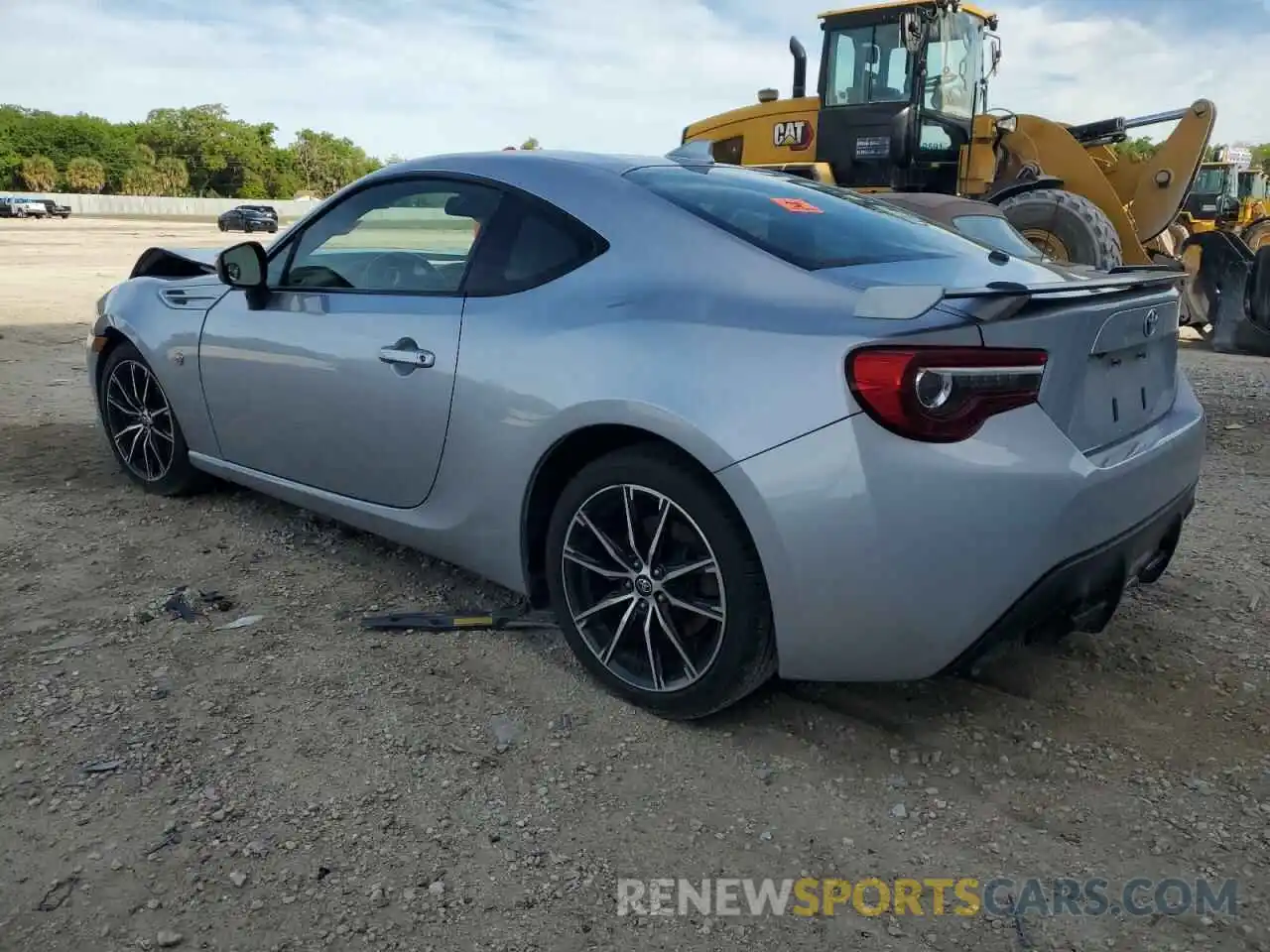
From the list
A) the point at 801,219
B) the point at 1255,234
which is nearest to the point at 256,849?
the point at 801,219

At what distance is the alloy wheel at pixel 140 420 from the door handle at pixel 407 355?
1655 millimetres

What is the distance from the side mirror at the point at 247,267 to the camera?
12.4 feet

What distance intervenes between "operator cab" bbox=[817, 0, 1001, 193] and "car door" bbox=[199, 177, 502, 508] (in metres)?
7.93

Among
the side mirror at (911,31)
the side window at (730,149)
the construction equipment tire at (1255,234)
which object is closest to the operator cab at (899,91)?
the side mirror at (911,31)

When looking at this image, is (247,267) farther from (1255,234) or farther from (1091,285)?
(1255,234)

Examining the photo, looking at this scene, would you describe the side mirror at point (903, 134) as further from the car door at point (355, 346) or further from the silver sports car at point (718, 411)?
the car door at point (355, 346)

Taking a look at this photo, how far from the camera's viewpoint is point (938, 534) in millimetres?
2270

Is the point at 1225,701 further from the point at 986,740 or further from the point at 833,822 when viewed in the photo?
the point at 833,822

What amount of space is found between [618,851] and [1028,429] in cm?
132

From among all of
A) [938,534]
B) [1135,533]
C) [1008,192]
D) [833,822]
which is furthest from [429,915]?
[1008,192]

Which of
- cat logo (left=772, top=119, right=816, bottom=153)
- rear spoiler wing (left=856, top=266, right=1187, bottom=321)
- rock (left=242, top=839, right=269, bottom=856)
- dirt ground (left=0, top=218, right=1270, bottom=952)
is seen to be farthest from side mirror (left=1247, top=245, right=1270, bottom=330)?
rock (left=242, top=839, right=269, bottom=856)

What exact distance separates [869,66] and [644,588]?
30.6 feet

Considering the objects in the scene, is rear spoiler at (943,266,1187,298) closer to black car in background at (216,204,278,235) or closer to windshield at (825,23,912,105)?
windshield at (825,23,912,105)

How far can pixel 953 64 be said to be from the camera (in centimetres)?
1045
